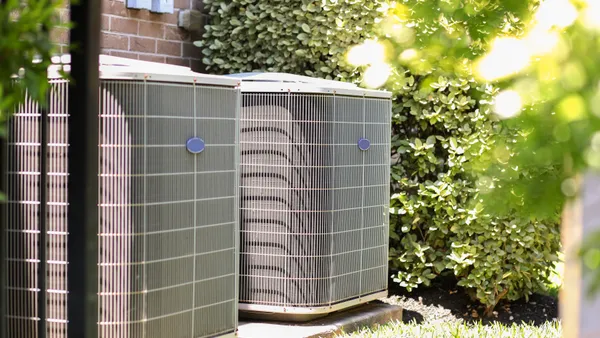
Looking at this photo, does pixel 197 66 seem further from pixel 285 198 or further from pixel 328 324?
pixel 328 324

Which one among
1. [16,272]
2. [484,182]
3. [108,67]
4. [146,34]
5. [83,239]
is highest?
[146,34]

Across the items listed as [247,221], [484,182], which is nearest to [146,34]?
[247,221]

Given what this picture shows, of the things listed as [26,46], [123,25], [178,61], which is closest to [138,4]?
[123,25]

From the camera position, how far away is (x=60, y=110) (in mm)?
3297

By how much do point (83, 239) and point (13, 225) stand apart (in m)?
1.95

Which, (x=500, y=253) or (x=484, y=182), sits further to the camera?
(x=500, y=253)

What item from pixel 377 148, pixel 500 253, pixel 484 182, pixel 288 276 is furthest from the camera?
pixel 500 253

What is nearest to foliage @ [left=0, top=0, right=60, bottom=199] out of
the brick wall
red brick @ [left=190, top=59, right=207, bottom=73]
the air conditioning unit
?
the air conditioning unit

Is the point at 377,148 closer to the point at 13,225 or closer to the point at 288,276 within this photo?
the point at 288,276

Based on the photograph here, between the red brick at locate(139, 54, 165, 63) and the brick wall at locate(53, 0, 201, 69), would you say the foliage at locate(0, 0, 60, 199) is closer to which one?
the brick wall at locate(53, 0, 201, 69)

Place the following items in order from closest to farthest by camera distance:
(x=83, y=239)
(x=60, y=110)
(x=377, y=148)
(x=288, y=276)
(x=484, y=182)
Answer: (x=484, y=182) → (x=83, y=239) → (x=60, y=110) → (x=288, y=276) → (x=377, y=148)

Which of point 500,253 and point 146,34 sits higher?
point 146,34

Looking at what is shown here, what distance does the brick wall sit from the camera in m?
5.38

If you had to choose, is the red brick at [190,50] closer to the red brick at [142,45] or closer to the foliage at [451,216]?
the red brick at [142,45]
